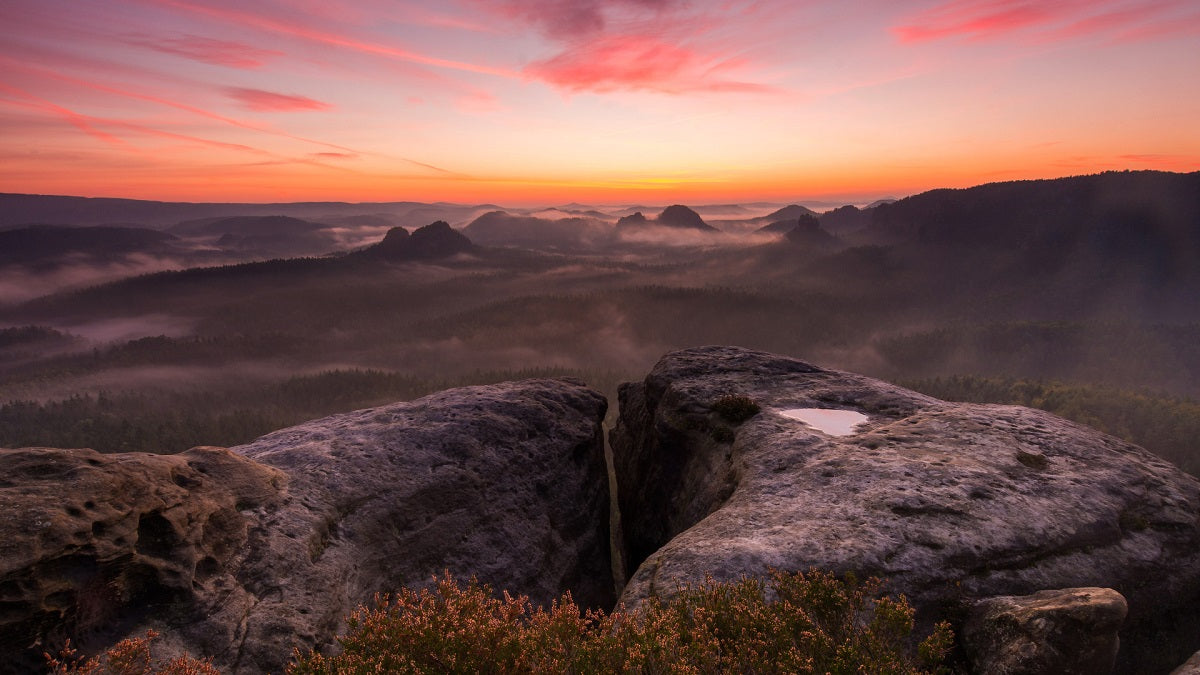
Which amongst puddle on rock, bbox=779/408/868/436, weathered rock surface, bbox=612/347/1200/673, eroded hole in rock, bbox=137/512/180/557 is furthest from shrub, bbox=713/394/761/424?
eroded hole in rock, bbox=137/512/180/557

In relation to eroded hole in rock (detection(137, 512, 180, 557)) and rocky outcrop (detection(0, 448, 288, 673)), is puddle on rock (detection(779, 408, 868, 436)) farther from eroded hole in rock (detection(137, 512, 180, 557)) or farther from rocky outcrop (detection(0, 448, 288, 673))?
eroded hole in rock (detection(137, 512, 180, 557))

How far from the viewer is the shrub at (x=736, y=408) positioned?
23.6 meters

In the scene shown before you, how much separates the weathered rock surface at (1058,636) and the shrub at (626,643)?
315cm

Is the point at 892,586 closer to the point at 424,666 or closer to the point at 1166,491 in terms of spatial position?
the point at 424,666

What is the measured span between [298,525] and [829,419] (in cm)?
1976

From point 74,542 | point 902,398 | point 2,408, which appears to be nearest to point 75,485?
point 74,542

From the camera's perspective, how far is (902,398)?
2481 cm

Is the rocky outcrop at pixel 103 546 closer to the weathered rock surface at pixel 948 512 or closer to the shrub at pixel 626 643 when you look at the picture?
the shrub at pixel 626 643

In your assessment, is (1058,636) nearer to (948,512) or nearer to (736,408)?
(948,512)

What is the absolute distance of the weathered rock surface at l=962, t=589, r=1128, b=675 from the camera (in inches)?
377

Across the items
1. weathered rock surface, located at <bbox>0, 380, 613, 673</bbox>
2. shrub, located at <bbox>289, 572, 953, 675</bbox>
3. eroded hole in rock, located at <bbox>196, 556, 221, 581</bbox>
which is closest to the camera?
shrub, located at <bbox>289, 572, 953, 675</bbox>

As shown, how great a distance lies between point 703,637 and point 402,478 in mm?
16044

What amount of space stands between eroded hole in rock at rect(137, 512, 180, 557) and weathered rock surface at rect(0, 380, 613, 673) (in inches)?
1.3

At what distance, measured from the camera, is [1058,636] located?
381 inches
